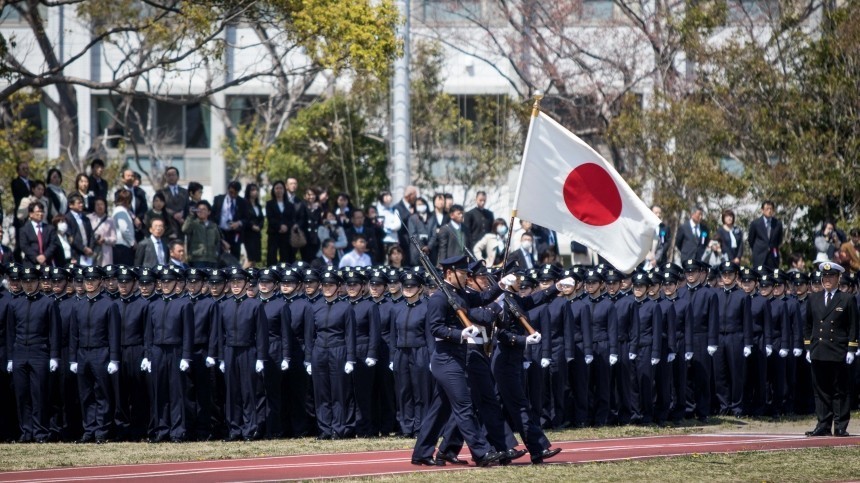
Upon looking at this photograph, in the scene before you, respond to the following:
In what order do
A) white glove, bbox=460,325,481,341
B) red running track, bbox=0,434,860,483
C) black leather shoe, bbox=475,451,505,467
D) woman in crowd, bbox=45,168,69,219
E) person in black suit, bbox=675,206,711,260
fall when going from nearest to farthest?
white glove, bbox=460,325,481,341 < red running track, bbox=0,434,860,483 < black leather shoe, bbox=475,451,505,467 < woman in crowd, bbox=45,168,69,219 < person in black suit, bbox=675,206,711,260

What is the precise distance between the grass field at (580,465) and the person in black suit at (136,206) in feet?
17.0

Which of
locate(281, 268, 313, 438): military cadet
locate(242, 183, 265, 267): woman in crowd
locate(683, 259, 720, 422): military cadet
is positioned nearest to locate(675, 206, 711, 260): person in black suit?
locate(683, 259, 720, 422): military cadet

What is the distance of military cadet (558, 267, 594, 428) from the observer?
17062mm

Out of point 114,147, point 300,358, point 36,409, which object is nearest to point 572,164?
point 300,358

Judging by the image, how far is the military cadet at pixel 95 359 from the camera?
16062 mm

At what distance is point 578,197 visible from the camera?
42.9ft

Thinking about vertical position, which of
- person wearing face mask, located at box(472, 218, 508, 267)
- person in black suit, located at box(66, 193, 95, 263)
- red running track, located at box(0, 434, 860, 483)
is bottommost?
red running track, located at box(0, 434, 860, 483)

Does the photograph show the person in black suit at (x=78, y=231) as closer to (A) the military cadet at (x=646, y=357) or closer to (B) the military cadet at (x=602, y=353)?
(B) the military cadet at (x=602, y=353)

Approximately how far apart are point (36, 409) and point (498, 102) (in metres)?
16.9

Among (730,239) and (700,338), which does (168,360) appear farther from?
(730,239)

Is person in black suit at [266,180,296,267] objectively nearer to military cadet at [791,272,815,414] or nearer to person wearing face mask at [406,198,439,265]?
person wearing face mask at [406,198,439,265]

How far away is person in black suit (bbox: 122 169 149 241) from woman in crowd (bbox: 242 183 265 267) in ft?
5.74

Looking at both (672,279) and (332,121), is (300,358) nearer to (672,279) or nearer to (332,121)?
(672,279)

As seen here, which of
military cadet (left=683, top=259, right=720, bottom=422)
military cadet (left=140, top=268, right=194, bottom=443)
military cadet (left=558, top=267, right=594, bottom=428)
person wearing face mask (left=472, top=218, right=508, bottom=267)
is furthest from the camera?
person wearing face mask (left=472, top=218, right=508, bottom=267)
